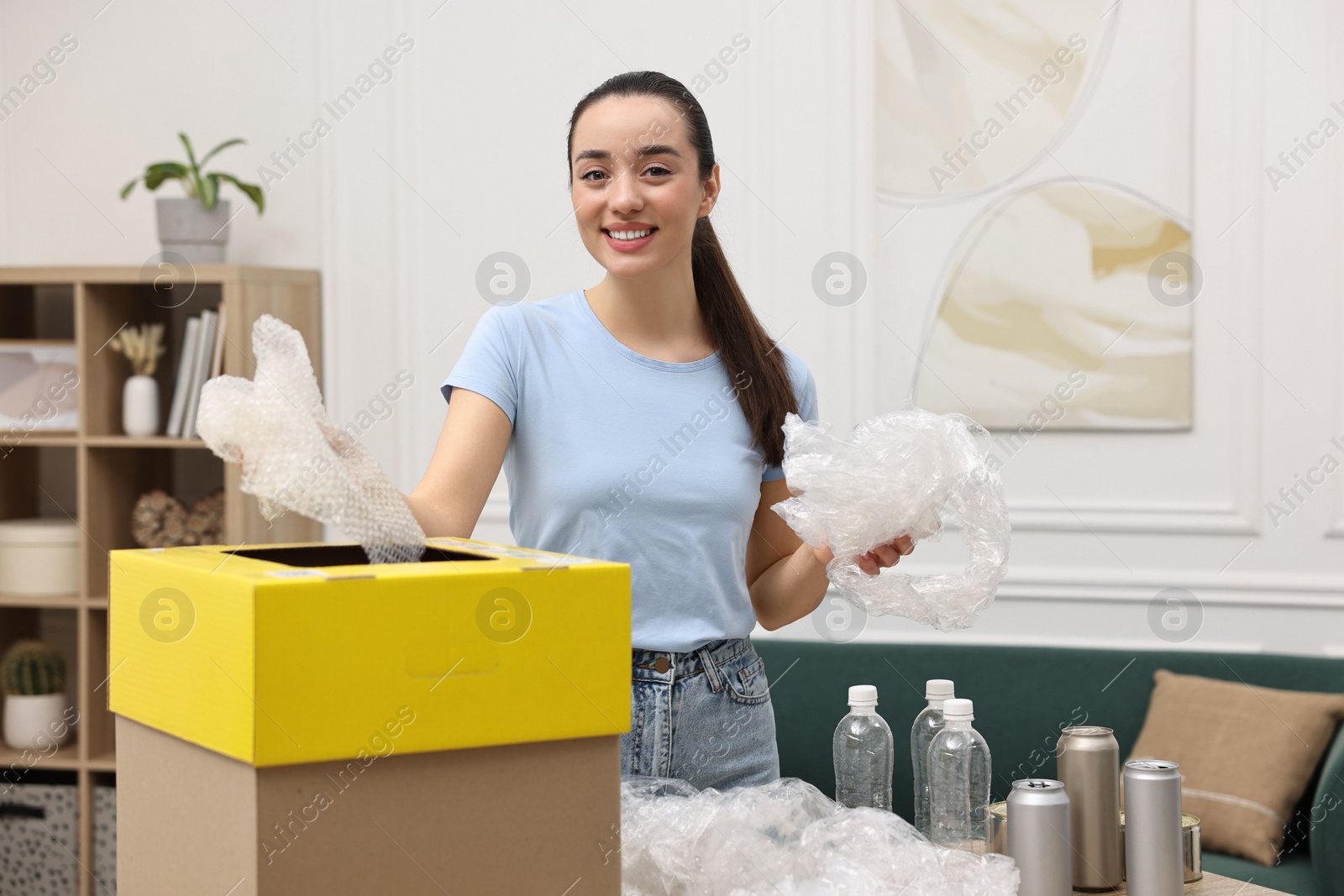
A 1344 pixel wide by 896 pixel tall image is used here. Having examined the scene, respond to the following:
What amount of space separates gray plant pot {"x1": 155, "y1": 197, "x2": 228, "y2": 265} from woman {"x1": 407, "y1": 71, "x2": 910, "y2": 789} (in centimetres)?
213

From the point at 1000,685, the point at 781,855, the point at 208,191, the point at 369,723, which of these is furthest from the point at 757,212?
the point at 369,723

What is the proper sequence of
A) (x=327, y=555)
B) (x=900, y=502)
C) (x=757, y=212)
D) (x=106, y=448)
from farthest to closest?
(x=106, y=448), (x=757, y=212), (x=900, y=502), (x=327, y=555)

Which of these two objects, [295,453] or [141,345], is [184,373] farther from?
[295,453]

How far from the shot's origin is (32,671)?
A: 332cm

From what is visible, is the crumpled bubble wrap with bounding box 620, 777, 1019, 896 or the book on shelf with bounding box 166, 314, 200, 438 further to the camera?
the book on shelf with bounding box 166, 314, 200, 438

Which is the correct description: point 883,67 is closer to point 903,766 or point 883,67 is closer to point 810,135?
point 810,135

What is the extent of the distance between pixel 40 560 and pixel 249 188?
1124mm

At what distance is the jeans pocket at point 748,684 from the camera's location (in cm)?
143

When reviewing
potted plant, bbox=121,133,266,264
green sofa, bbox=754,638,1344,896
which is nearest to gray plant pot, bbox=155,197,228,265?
potted plant, bbox=121,133,266,264

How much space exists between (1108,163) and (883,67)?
60 cm

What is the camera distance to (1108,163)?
306 cm

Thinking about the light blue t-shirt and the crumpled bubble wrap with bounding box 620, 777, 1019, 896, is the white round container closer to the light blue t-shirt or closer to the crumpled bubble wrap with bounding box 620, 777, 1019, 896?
the light blue t-shirt

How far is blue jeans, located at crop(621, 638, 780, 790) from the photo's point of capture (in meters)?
1.37

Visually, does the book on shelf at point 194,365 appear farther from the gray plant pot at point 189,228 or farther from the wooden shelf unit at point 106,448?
the gray plant pot at point 189,228
